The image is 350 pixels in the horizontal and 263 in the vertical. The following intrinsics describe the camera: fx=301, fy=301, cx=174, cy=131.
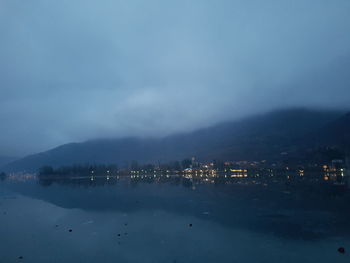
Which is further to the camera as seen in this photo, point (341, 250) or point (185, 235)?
point (185, 235)

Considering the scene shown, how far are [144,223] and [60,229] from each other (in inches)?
246

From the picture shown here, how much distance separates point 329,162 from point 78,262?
152 metres

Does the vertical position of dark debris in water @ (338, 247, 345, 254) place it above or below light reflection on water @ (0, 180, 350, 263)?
below

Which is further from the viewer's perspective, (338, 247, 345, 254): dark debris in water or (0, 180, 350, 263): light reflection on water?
(0, 180, 350, 263): light reflection on water

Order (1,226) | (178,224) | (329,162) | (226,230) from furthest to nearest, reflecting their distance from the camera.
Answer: (329,162), (1,226), (178,224), (226,230)

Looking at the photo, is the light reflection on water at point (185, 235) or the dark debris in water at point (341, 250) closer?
the dark debris in water at point (341, 250)

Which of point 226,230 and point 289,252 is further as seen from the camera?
point 226,230

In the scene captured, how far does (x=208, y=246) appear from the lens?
16.1 meters

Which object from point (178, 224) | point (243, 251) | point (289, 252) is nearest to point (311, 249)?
point (289, 252)

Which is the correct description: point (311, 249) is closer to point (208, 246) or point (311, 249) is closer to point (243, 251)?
point (243, 251)

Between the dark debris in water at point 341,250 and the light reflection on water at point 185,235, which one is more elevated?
the light reflection on water at point 185,235

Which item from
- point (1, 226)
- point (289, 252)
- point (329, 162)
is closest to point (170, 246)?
point (289, 252)

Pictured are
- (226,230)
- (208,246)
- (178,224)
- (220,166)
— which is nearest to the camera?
(208,246)

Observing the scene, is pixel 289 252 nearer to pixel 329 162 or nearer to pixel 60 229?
pixel 60 229
